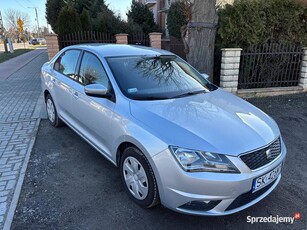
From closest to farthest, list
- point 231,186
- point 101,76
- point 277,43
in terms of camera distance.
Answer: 1. point 231,186
2. point 101,76
3. point 277,43

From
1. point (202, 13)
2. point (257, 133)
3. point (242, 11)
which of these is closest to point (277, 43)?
point (242, 11)

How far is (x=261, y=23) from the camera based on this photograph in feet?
22.4

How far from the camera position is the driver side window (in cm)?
322

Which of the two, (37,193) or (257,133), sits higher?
(257,133)

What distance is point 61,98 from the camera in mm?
4266

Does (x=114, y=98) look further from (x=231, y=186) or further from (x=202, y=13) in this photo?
(x=202, y=13)

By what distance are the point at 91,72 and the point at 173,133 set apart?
1.76 metres

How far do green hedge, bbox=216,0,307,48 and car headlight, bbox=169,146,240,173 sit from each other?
5.45 meters

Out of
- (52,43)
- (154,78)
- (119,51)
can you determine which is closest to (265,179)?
(154,78)

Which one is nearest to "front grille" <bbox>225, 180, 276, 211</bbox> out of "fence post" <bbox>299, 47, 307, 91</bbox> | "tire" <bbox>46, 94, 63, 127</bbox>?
"tire" <bbox>46, 94, 63, 127</bbox>

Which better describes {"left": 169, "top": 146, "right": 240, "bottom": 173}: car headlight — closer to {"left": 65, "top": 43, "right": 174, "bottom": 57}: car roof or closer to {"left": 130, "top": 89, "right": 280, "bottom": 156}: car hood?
{"left": 130, "top": 89, "right": 280, "bottom": 156}: car hood

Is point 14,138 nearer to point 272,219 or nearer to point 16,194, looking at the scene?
point 16,194

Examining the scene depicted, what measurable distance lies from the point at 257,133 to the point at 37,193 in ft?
8.39

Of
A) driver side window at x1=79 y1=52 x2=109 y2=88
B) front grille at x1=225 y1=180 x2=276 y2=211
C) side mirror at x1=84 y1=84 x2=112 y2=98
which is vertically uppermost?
driver side window at x1=79 y1=52 x2=109 y2=88
